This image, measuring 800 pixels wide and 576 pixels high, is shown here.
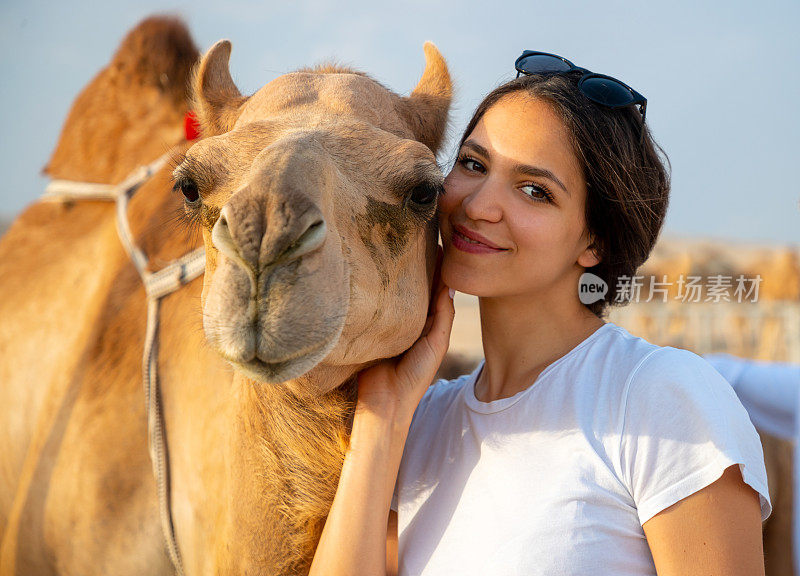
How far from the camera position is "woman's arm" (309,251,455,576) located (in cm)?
194

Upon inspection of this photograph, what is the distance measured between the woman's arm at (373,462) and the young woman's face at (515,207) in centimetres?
26

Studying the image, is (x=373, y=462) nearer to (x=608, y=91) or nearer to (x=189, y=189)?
(x=189, y=189)

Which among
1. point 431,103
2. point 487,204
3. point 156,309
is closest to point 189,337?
point 156,309

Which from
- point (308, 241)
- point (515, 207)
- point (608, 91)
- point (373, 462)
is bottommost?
point (373, 462)

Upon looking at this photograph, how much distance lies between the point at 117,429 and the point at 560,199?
203cm

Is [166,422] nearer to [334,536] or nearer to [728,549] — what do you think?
[334,536]

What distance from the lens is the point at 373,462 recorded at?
199cm

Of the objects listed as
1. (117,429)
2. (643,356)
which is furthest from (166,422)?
(643,356)

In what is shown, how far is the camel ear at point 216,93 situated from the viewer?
2.50 meters

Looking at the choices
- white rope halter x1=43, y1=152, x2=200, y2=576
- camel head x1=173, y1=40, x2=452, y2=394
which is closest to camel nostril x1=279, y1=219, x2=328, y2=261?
camel head x1=173, y1=40, x2=452, y2=394

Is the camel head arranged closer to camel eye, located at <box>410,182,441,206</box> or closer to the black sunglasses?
camel eye, located at <box>410,182,441,206</box>

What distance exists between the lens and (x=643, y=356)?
1896 mm

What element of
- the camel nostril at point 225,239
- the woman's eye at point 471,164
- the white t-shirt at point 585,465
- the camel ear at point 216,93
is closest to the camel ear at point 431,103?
the woman's eye at point 471,164

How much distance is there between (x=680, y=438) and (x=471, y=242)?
2.54 feet
